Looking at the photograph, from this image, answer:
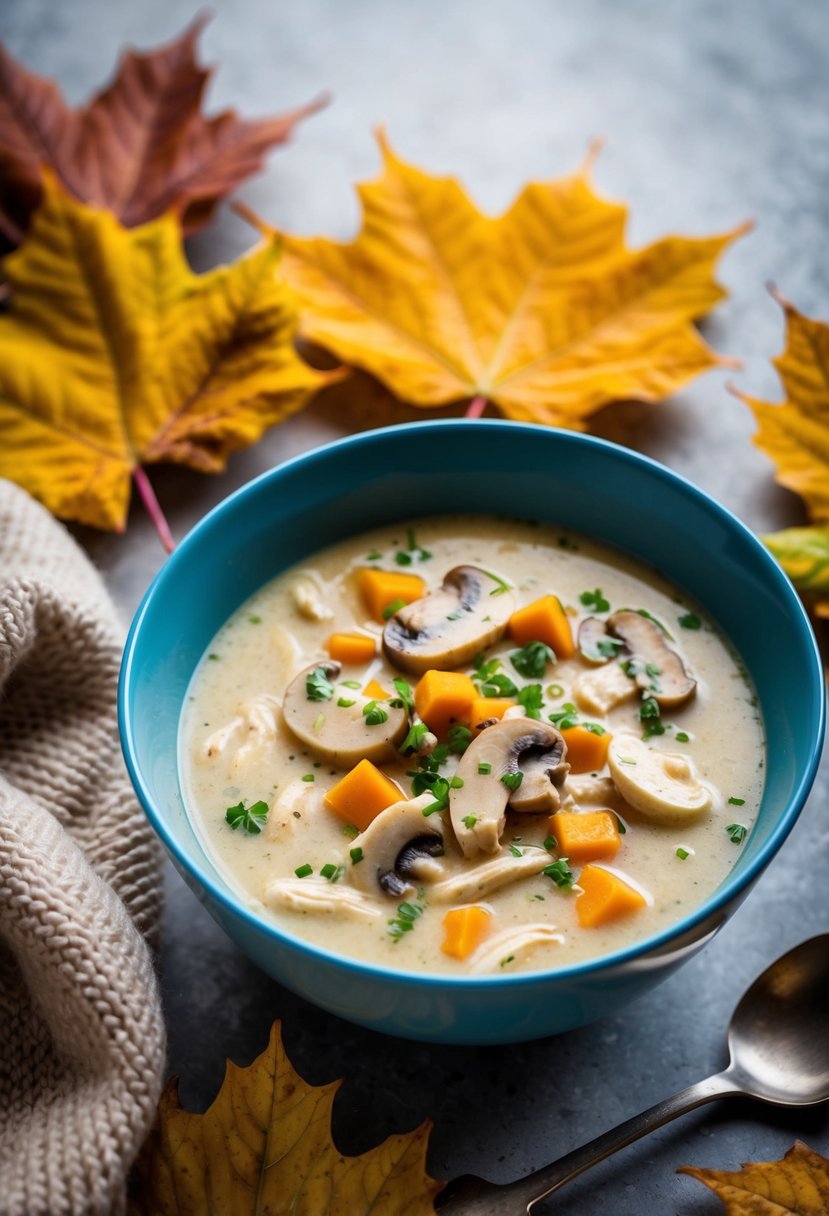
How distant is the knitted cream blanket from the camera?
2.39m

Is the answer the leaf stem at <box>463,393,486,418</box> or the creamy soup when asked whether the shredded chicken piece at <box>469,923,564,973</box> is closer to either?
the creamy soup

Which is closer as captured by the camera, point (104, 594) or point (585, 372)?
point (104, 594)

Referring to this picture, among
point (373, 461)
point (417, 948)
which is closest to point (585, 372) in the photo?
point (373, 461)

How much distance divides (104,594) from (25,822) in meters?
0.72

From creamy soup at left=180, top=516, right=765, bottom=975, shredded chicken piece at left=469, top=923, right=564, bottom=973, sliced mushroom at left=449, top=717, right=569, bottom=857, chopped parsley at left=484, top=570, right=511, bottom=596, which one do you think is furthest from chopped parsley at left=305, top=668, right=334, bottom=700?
shredded chicken piece at left=469, top=923, right=564, bottom=973

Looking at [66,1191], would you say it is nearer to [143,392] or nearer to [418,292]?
[143,392]

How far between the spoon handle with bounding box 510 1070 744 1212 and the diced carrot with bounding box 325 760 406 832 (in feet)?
2.37

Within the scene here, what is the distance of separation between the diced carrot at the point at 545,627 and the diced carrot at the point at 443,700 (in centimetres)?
23

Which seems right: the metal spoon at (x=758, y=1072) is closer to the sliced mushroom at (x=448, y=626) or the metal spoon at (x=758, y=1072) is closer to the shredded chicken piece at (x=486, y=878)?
the shredded chicken piece at (x=486, y=878)

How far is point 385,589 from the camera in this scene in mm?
3062

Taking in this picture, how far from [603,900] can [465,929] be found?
0.88 feet

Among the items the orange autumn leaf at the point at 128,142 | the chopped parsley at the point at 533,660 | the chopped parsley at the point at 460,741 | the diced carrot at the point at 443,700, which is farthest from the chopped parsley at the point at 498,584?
the orange autumn leaf at the point at 128,142

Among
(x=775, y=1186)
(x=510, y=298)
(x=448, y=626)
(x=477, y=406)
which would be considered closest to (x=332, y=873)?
(x=448, y=626)

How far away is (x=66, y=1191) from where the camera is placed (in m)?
2.32
